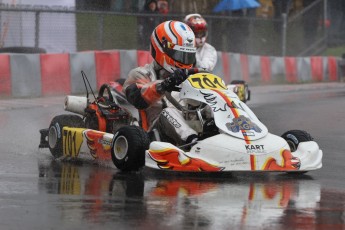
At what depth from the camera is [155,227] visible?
5.71 m

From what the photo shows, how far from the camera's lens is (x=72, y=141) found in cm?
904

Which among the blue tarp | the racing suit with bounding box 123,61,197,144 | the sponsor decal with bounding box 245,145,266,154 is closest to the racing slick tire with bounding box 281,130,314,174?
the sponsor decal with bounding box 245,145,266,154

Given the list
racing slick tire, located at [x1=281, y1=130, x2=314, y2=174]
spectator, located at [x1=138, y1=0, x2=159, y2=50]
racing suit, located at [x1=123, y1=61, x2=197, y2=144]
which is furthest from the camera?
spectator, located at [x1=138, y1=0, x2=159, y2=50]

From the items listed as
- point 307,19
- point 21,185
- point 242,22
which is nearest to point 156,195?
point 21,185

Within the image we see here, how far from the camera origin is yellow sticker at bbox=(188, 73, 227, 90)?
27.3 ft

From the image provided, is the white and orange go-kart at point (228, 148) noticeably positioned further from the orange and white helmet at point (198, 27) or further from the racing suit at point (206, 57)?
the orange and white helmet at point (198, 27)

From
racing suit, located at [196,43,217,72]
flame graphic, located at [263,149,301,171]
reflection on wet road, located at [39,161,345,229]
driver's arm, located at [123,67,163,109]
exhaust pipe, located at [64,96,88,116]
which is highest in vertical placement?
racing suit, located at [196,43,217,72]

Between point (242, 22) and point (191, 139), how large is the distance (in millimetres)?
14133

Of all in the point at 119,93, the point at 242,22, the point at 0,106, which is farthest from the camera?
the point at 242,22

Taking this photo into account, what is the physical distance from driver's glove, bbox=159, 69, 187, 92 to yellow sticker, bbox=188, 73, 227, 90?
0.08 metres

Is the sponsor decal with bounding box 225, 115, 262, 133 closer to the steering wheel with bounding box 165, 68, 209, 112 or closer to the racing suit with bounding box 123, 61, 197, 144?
the racing suit with bounding box 123, 61, 197, 144

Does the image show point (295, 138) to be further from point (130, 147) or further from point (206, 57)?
point (206, 57)

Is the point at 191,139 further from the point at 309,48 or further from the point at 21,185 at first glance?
the point at 309,48

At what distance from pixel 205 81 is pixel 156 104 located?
2.20 ft
